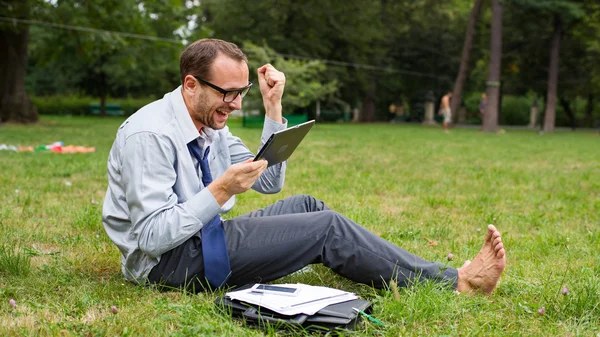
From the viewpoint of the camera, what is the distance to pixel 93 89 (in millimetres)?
43906

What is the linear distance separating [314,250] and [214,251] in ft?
1.61

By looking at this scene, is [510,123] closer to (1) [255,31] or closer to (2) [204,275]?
(1) [255,31]

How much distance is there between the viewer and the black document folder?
2762mm

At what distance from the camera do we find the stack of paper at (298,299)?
282 centimetres

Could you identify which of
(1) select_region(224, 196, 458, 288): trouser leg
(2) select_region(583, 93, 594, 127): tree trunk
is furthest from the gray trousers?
(2) select_region(583, 93, 594, 127): tree trunk

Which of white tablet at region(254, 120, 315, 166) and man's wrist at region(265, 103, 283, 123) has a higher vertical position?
man's wrist at region(265, 103, 283, 123)

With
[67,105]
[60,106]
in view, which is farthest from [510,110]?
[60,106]

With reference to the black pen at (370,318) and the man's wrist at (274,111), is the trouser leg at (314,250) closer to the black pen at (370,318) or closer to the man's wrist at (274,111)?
the black pen at (370,318)

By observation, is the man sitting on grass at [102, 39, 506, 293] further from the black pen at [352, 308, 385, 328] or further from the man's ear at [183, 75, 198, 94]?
the black pen at [352, 308, 385, 328]

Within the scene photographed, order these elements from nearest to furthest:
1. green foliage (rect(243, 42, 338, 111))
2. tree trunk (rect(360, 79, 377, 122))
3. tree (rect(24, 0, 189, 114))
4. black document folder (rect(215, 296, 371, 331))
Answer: black document folder (rect(215, 296, 371, 331)) → tree (rect(24, 0, 189, 114)) → green foliage (rect(243, 42, 338, 111)) → tree trunk (rect(360, 79, 377, 122))

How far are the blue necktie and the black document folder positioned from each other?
29cm

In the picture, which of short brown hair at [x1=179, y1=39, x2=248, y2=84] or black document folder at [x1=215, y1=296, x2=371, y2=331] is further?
short brown hair at [x1=179, y1=39, x2=248, y2=84]

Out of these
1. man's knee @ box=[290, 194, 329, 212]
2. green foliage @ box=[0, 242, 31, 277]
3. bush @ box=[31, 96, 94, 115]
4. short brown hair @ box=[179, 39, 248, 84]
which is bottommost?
bush @ box=[31, 96, 94, 115]

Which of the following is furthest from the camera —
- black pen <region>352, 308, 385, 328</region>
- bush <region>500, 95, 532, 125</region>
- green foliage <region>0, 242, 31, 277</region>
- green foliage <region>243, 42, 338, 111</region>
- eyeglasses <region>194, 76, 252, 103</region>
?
bush <region>500, 95, 532, 125</region>
